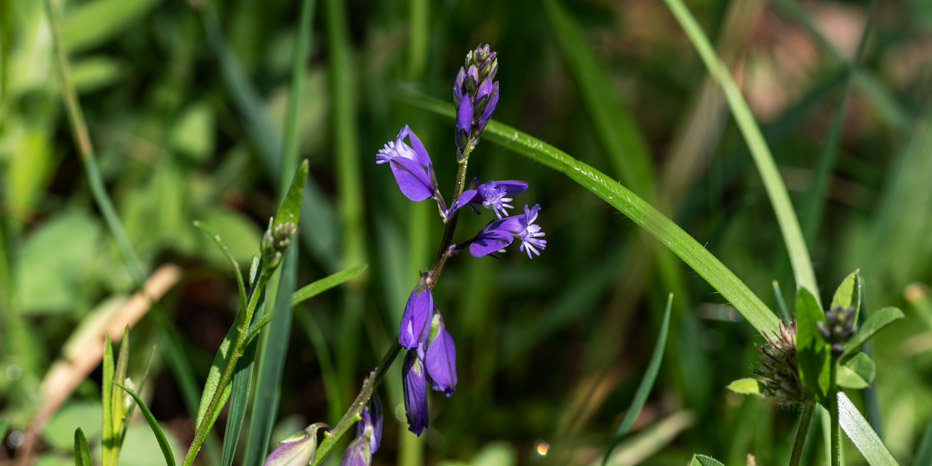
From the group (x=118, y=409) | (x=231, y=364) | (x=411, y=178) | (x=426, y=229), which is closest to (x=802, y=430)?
(x=411, y=178)

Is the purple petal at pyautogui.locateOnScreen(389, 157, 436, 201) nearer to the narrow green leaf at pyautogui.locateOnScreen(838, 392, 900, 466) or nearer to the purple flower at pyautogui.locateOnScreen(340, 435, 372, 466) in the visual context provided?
the purple flower at pyautogui.locateOnScreen(340, 435, 372, 466)

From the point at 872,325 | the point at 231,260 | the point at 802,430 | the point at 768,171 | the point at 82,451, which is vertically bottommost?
the point at 82,451

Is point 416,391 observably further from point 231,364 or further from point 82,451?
point 82,451

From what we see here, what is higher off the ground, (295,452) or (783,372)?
(783,372)

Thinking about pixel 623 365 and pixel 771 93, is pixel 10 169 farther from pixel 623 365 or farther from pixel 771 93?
pixel 771 93

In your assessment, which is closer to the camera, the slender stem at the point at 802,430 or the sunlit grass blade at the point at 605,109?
the slender stem at the point at 802,430

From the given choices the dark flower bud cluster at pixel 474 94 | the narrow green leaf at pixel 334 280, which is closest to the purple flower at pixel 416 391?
the narrow green leaf at pixel 334 280

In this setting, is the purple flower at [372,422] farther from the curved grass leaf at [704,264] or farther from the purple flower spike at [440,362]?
the curved grass leaf at [704,264]
